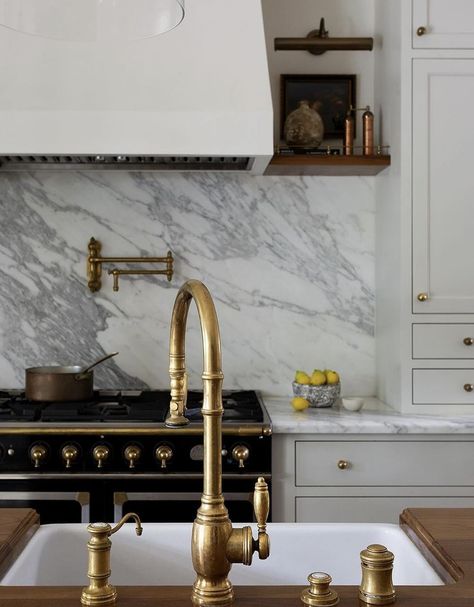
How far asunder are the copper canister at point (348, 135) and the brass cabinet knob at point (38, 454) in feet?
5.22

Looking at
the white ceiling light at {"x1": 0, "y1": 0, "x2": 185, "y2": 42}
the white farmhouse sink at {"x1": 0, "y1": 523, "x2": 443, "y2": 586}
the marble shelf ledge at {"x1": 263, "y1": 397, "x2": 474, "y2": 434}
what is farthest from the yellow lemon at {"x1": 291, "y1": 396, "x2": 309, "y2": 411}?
the white ceiling light at {"x1": 0, "y1": 0, "x2": 185, "y2": 42}

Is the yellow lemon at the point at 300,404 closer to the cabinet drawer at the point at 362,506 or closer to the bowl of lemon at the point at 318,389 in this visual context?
the bowl of lemon at the point at 318,389

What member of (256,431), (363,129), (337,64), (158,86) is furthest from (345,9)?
(256,431)

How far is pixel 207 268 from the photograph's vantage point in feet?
10.8

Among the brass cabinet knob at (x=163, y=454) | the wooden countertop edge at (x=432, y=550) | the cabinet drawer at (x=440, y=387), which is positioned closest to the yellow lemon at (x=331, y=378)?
the cabinet drawer at (x=440, y=387)

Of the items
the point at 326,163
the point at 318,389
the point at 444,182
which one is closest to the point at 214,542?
the point at 318,389

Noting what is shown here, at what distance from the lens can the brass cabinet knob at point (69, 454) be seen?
99.7 inches

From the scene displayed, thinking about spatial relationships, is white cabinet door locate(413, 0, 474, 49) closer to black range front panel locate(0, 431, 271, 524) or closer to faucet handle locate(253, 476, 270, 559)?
black range front panel locate(0, 431, 271, 524)

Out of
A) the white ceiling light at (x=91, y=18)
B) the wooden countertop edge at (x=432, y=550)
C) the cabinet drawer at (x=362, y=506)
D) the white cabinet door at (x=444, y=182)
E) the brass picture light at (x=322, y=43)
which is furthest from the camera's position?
the brass picture light at (x=322, y=43)

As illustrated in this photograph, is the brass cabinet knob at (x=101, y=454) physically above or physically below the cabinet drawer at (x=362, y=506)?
above

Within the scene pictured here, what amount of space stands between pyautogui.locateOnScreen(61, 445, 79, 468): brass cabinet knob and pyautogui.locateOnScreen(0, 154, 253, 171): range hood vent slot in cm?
111

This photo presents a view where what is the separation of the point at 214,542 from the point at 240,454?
63.9 inches

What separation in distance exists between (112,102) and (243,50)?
1.62 ft

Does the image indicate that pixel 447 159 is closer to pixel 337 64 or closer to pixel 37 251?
pixel 337 64
